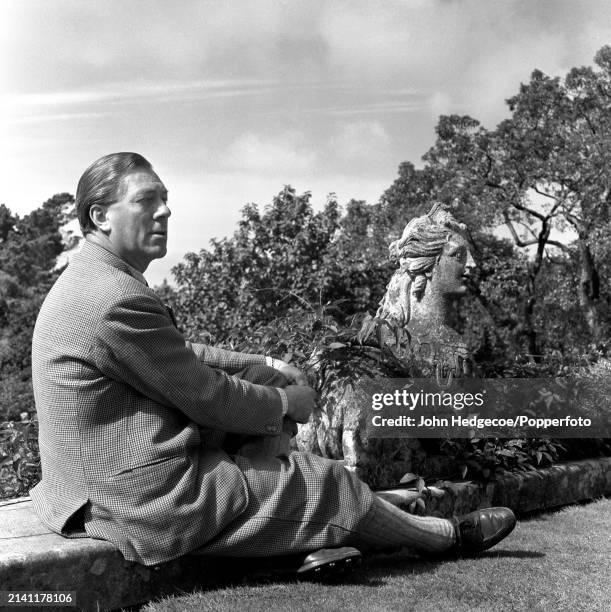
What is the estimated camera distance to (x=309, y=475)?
2705 millimetres

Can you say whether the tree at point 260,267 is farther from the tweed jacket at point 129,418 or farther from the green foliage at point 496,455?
the tweed jacket at point 129,418

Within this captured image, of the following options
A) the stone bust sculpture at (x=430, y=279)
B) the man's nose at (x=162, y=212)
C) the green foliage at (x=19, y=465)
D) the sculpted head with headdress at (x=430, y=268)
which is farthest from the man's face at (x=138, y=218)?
the sculpted head with headdress at (x=430, y=268)

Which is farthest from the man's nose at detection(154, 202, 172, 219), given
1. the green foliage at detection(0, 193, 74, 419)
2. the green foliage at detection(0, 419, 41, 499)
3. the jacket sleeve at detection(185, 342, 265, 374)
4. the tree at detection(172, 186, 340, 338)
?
the green foliage at detection(0, 193, 74, 419)

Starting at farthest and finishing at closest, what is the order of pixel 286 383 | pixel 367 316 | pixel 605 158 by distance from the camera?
1. pixel 605 158
2. pixel 367 316
3. pixel 286 383

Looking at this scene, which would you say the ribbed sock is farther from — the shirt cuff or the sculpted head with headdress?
the sculpted head with headdress

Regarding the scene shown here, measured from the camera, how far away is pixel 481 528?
10.3 ft

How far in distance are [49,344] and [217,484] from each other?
0.72 metres

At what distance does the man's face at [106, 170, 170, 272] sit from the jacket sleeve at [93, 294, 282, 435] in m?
0.22

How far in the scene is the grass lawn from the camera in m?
2.62

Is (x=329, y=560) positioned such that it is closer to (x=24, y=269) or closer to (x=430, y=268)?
(x=430, y=268)

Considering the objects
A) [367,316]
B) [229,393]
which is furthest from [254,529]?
[367,316]

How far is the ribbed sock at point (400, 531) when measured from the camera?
280 cm

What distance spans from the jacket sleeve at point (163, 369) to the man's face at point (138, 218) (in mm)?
219

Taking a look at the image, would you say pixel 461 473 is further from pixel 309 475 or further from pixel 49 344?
pixel 49 344
